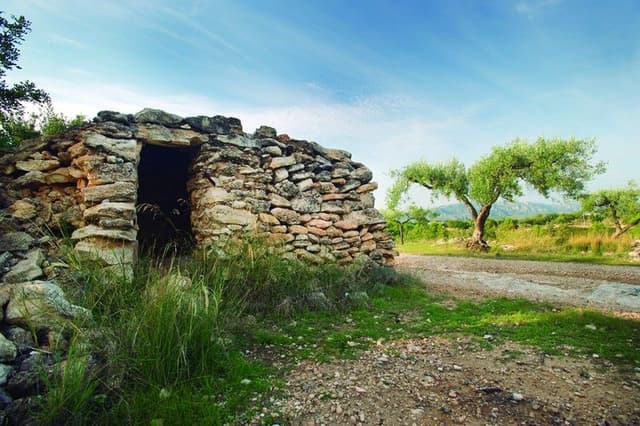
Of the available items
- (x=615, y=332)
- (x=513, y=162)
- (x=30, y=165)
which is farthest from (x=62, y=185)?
(x=513, y=162)

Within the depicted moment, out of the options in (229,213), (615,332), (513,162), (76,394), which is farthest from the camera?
(513,162)

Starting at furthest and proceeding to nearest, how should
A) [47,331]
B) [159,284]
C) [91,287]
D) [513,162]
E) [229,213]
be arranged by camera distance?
[513,162]
[229,213]
[91,287]
[159,284]
[47,331]

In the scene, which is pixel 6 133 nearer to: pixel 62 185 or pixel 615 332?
pixel 62 185

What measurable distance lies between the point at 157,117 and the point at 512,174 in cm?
1557

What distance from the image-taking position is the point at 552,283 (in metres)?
7.18

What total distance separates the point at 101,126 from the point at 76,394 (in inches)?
166

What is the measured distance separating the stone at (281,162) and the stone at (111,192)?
238 cm

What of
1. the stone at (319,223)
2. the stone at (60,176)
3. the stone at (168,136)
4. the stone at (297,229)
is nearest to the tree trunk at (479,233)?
the stone at (319,223)

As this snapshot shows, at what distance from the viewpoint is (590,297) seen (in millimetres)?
5816

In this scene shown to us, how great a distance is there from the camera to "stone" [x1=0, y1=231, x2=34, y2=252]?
368 centimetres

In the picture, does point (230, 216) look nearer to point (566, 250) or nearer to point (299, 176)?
point (299, 176)

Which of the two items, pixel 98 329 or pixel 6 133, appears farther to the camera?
pixel 6 133

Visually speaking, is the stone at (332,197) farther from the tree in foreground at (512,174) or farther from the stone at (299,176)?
the tree in foreground at (512,174)

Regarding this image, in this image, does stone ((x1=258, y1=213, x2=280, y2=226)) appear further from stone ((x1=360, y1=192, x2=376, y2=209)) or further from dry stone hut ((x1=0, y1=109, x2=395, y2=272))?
stone ((x1=360, y1=192, x2=376, y2=209))
